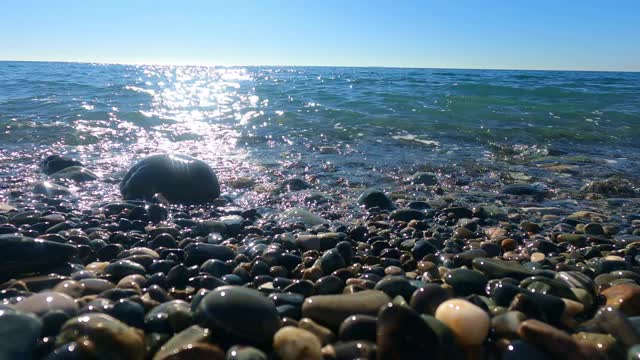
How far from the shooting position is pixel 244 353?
1.87m

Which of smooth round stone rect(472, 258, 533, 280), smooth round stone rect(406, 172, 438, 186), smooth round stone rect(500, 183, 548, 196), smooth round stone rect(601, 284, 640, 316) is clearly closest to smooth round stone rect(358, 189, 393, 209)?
smooth round stone rect(406, 172, 438, 186)

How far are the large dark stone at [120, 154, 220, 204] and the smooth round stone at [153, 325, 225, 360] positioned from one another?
9.57 ft

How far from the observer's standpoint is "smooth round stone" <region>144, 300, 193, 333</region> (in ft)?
6.89

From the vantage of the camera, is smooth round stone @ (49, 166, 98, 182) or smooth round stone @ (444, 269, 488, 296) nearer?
smooth round stone @ (444, 269, 488, 296)

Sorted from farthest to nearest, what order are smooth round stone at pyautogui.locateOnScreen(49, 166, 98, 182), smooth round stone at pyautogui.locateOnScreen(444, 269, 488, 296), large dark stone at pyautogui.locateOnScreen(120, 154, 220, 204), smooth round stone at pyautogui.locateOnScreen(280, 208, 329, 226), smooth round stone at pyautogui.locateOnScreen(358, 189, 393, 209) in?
smooth round stone at pyautogui.locateOnScreen(49, 166, 98, 182), large dark stone at pyautogui.locateOnScreen(120, 154, 220, 204), smooth round stone at pyautogui.locateOnScreen(358, 189, 393, 209), smooth round stone at pyautogui.locateOnScreen(280, 208, 329, 226), smooth round stone at pyautogui.locateOnScreen(444, 269, 488, 296)

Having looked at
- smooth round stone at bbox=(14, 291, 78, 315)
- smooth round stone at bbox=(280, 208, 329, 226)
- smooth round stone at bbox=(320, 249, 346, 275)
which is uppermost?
smooth round stone at bbox=(14, 291, 78, 315)

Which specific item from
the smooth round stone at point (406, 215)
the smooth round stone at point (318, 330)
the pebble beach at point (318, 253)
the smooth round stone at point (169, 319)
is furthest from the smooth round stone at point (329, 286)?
the smooth round stone at point (406, 215)

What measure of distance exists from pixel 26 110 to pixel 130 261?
9.19 meters

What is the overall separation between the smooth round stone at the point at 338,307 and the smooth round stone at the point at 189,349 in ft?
1.52

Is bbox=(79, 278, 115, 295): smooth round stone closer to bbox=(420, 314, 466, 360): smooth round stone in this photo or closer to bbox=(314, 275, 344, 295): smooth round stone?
bbox=(314, 275, 344, 295): smooth round stone

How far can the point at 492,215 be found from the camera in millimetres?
4402

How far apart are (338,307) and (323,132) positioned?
6.75 metres

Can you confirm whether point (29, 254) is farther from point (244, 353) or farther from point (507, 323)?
point (507, 323)

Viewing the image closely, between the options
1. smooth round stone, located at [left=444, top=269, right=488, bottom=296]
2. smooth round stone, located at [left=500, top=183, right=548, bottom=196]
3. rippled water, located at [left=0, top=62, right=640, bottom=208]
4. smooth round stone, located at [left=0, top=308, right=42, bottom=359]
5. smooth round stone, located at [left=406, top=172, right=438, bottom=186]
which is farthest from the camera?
rippled water, located at [left=0, top=62, right=640, bottom=208]
